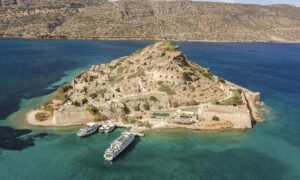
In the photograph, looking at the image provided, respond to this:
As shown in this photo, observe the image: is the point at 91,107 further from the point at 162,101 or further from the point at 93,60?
the point at 93,60

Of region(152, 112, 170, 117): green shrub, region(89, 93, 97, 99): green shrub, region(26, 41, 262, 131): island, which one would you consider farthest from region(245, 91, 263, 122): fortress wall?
region(89, 93, 97, 99): green shrub

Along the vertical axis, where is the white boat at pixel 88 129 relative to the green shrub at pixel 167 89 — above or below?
below

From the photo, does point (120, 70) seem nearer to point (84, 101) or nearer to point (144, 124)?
point (84, 101)

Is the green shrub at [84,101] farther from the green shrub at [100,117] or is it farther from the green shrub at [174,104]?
the green shrub at [174,104]

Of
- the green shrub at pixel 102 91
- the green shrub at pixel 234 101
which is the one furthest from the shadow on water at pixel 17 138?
the green shrub at pixel 234 101

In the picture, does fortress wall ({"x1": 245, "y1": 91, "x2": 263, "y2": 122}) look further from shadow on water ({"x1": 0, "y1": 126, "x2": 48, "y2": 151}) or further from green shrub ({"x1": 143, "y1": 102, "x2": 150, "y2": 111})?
shadow on water ({"x1": 0, "y1": 126, "x2": 48, "y2": 151})

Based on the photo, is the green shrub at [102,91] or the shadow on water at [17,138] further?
the green shrub at [102,91]
